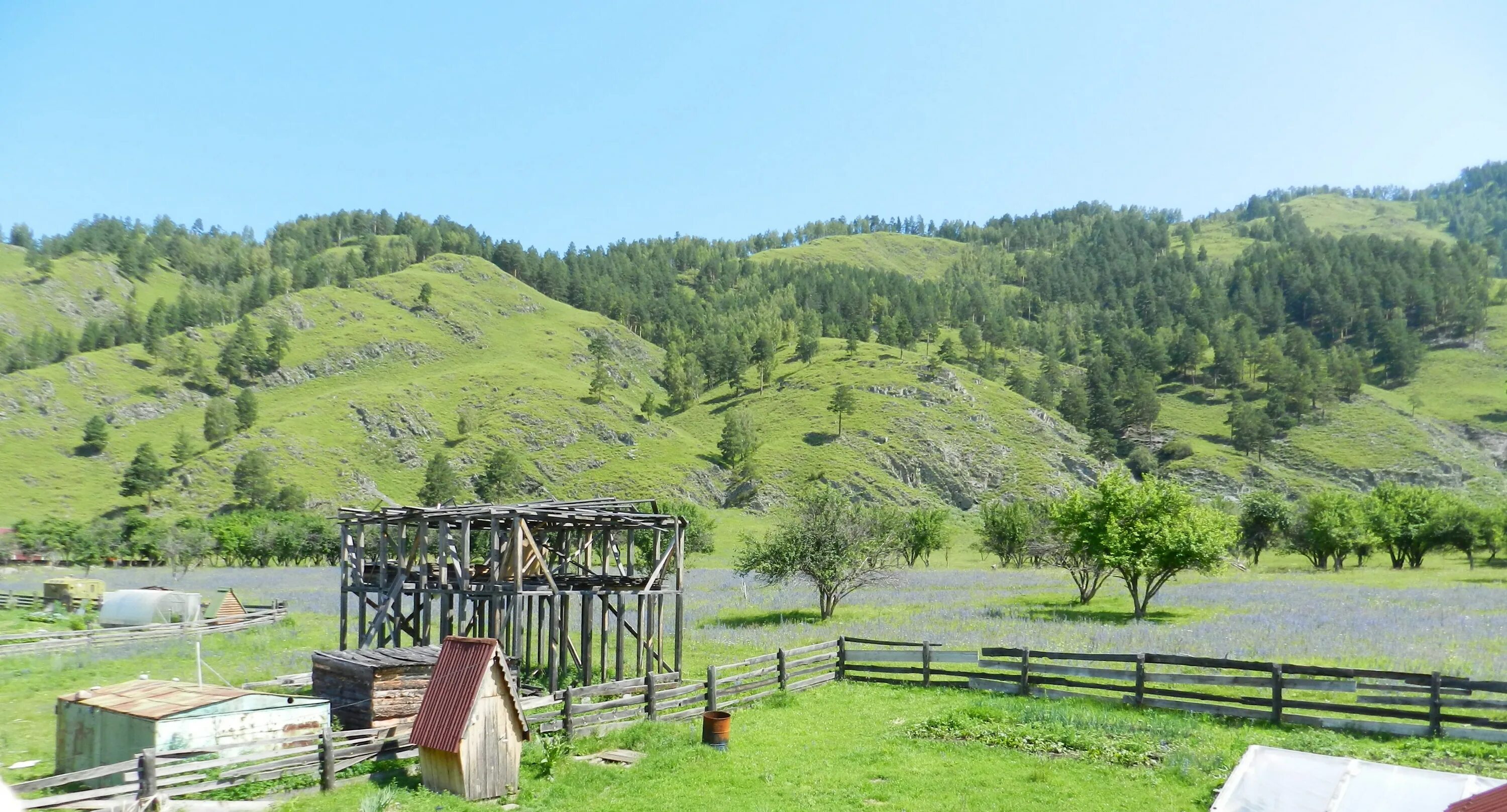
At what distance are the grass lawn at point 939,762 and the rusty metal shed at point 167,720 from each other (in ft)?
7.28

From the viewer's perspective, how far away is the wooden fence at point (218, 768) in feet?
43.0

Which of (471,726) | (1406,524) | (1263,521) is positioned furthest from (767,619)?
(1406,524)

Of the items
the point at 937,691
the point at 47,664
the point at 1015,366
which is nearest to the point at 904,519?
the point at 937,691

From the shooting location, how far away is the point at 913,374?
13550cm

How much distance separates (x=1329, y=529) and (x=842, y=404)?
216ft

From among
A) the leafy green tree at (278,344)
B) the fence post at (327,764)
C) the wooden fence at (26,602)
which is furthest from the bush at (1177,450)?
the leafy green tree at (278,344)

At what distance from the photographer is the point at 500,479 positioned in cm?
10319

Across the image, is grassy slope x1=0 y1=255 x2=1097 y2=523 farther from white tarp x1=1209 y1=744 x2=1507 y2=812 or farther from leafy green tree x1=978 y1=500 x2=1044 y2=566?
white tarp x1=1209 y1=744 x2=1507 y2=812

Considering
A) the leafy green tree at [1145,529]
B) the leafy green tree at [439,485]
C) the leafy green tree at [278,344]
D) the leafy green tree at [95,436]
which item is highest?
the leafy green tree at [278,344]

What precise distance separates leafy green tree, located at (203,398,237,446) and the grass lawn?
112 meters

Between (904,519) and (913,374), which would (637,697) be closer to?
(904,519)

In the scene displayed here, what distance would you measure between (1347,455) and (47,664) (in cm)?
14043

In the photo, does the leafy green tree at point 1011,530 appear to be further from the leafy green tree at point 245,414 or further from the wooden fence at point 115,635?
the leafy green tree at point 245,414

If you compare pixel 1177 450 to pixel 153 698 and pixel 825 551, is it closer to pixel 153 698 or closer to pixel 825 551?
pixel 825 551
